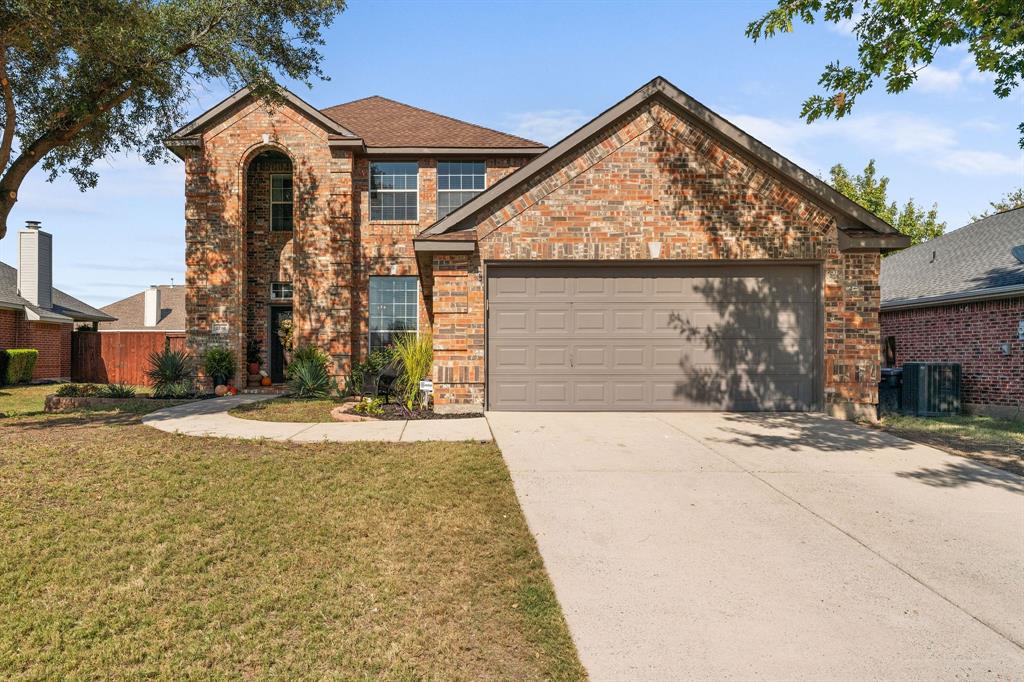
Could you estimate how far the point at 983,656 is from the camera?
10.8 ft

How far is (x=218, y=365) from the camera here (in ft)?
52.3

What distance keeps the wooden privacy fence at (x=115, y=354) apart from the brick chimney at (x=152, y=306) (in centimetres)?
1181

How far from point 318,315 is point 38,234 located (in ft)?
51.2

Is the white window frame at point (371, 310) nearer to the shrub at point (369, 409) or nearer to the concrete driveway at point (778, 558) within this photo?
the shrub at point (369, 409)

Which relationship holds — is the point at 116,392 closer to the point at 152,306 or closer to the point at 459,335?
the point at 459,335

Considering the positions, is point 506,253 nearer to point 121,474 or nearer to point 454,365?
point 454,365

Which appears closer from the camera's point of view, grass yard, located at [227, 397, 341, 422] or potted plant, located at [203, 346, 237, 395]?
grass yard, located at [227, 397, 341, 422]

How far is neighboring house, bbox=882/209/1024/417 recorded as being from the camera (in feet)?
42.8

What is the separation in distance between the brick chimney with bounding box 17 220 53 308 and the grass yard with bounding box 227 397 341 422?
53.6 ft

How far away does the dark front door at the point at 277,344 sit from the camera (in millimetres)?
17312

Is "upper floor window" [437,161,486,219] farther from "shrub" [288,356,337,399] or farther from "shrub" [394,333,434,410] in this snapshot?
"shrub" [394,333,434,410]

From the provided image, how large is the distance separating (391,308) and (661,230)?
30.4 ft

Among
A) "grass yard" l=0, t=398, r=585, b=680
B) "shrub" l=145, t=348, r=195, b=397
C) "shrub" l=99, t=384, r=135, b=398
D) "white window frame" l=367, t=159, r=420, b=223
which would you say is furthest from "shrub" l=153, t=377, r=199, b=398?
"grass yard" l=0, t=398, r=585, b=680

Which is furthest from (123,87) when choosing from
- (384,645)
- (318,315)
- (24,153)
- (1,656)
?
(384,645)
